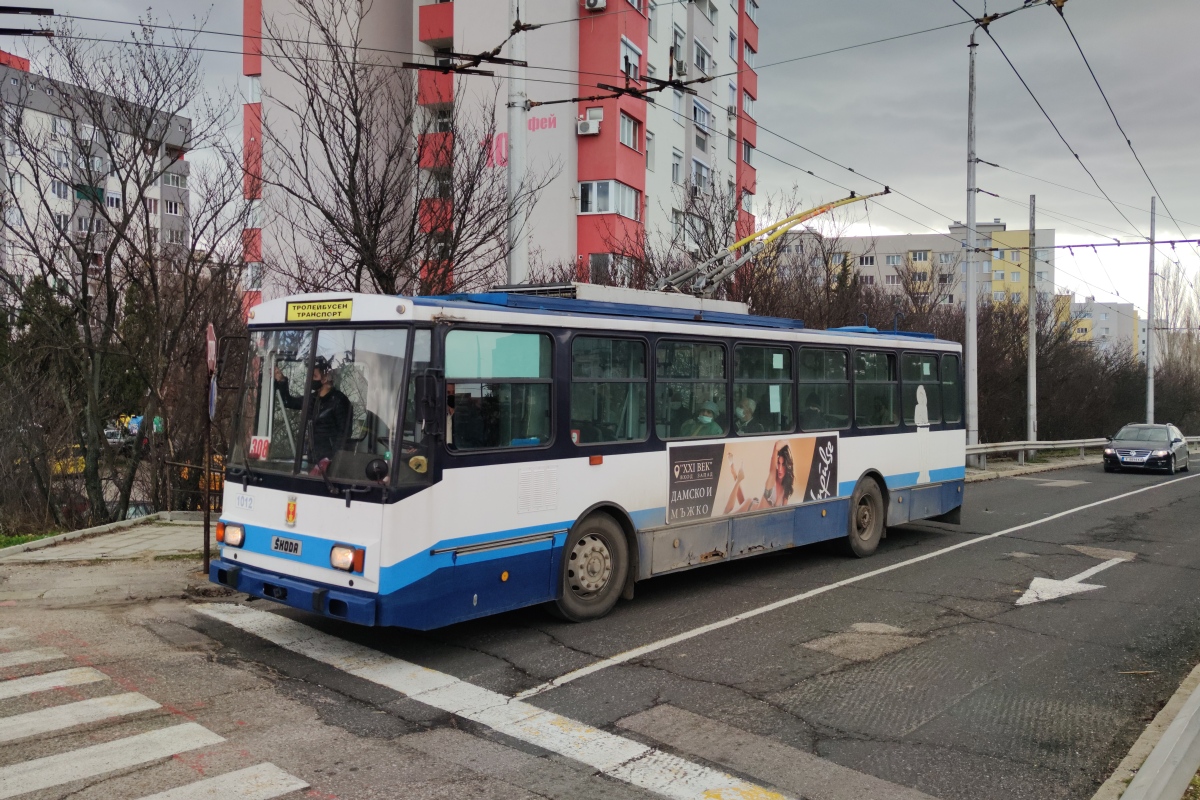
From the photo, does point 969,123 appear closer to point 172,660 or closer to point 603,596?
point 603,596

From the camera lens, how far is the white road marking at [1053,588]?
988 centimetres

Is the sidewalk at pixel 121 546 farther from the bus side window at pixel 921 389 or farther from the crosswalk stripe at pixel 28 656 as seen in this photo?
the bus side window at pixel 921 389

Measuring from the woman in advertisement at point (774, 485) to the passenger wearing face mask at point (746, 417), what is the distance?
386 millimetres

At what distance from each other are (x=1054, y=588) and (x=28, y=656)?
967 centimetres

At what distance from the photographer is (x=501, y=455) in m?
7.57

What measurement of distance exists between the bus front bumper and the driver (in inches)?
34.8

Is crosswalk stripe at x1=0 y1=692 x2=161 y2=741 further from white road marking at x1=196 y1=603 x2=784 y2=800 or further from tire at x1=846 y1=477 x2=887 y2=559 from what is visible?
tire at x1=846 y1=477 x2=887 y2=559

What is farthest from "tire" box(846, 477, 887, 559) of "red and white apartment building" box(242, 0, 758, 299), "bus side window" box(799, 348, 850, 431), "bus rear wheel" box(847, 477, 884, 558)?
"red and white apartment building" box(242, 0, 758, 299)

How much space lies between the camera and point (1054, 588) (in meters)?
10.4

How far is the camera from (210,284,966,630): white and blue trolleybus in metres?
6.98

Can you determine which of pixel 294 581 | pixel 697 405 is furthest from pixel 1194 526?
pixel 294 581

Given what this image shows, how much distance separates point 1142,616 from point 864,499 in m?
3.71

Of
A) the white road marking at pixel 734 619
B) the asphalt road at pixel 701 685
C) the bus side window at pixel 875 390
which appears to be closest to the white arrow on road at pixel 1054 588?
the asphalt road at pixel 701 685

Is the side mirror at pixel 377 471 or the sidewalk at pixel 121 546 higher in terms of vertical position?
the side mirror at pixel 377 471
